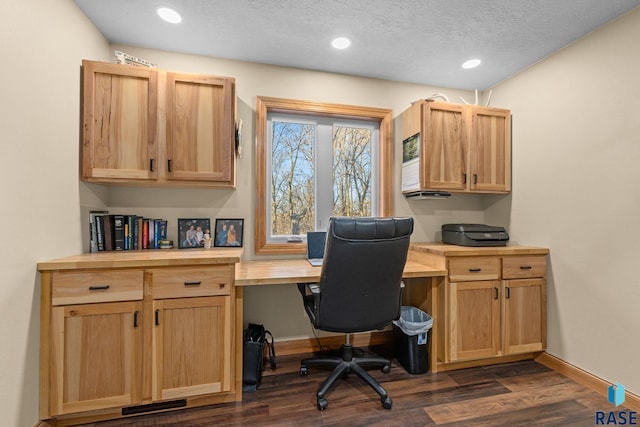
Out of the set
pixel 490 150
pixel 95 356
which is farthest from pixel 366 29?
pixel 95 356

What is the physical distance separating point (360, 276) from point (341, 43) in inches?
69.6

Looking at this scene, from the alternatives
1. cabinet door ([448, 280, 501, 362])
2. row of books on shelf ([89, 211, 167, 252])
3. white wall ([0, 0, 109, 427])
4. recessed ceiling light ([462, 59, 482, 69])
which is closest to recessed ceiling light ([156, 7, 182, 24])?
white wall ([0, 0, 109, 427])

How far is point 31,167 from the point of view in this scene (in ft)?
4.94

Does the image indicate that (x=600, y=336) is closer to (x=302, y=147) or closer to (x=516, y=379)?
(x=516, y=379)

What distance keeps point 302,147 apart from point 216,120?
34.5 inches

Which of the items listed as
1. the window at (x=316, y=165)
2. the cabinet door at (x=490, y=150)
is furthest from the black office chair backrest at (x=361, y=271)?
the cabinet door at (x=490, y=150)

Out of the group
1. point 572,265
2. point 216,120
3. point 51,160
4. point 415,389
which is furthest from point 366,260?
point 51,160

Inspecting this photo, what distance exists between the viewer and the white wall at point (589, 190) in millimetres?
1868

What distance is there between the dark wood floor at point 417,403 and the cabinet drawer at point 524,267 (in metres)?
0.75

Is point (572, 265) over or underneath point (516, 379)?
over

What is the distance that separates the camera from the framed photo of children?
7.90 ft

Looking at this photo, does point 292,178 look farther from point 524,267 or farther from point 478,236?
point 524,267

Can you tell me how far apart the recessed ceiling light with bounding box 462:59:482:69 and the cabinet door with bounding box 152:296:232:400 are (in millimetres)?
2703

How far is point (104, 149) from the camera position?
192cm
